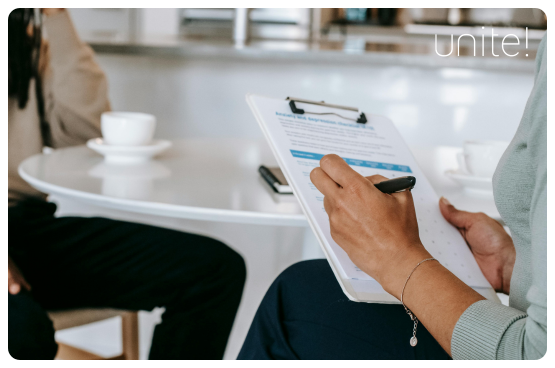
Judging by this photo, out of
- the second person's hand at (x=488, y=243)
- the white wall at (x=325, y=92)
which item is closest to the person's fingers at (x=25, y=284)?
the second person's hand at (x=488, y=243)

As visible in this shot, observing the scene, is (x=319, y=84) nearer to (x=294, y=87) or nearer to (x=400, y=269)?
(x=294, y=87)

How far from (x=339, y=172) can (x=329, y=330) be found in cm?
22

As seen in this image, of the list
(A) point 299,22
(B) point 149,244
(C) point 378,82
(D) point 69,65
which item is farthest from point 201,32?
(B) point 149,244

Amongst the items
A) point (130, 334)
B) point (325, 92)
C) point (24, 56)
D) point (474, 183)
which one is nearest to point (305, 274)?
point (474, 183)

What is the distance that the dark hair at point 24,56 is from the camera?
1.09 metres

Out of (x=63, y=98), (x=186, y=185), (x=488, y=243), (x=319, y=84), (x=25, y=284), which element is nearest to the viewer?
(x=488, y=243)

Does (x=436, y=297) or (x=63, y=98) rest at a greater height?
(x=63, y=98)

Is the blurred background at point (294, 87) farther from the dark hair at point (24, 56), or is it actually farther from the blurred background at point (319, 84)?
the dark hair at point (24, 56)

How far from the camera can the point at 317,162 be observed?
0.66 metres

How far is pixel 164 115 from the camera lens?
2344 millimetres

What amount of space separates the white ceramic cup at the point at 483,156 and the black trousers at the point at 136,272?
1.84 feet

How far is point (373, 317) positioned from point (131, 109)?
6.50ft

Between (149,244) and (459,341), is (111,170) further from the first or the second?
(459,341)

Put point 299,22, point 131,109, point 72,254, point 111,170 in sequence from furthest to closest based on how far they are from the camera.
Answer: point 299,22
point 131,109
point 72,254
point 111,170
